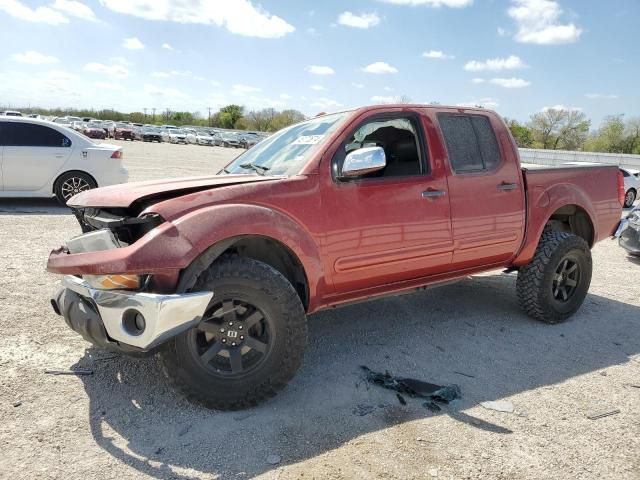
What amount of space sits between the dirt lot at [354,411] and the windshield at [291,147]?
1.48m

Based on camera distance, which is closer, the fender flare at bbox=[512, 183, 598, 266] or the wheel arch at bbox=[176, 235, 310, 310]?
the wheel arch at bbox=[176, 235, 310, 310]

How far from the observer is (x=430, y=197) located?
3848 mm

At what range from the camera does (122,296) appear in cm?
273

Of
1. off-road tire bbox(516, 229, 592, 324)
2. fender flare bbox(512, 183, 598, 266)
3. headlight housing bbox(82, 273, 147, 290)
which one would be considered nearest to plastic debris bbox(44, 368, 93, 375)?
headlight housing bbox(82, 273, 147, 290)

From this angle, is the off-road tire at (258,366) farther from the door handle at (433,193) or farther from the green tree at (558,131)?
the green tree at (558,131)

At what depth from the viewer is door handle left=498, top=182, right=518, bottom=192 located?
170 inches

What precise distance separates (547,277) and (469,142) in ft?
4.86

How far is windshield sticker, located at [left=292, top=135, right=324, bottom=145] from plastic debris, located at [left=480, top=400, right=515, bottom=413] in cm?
211

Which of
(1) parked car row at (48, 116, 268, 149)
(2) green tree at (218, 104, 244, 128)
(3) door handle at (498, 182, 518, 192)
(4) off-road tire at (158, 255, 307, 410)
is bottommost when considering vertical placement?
(4) off-road tire at (158, 255, 307, 410)

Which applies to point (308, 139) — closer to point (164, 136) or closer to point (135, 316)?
point (135, 316)

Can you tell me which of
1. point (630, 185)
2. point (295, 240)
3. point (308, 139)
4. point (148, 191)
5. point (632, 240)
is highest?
point (308, 139)

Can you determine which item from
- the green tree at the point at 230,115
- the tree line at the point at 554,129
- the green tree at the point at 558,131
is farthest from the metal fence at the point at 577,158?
the green tree at the point at 230,115

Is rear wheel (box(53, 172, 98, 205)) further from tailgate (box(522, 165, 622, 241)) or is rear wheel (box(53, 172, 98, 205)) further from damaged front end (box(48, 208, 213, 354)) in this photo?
tailgate (box(522, 165, 622, 241))

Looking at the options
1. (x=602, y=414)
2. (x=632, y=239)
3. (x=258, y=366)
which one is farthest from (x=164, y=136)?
(x=602, y=414)
